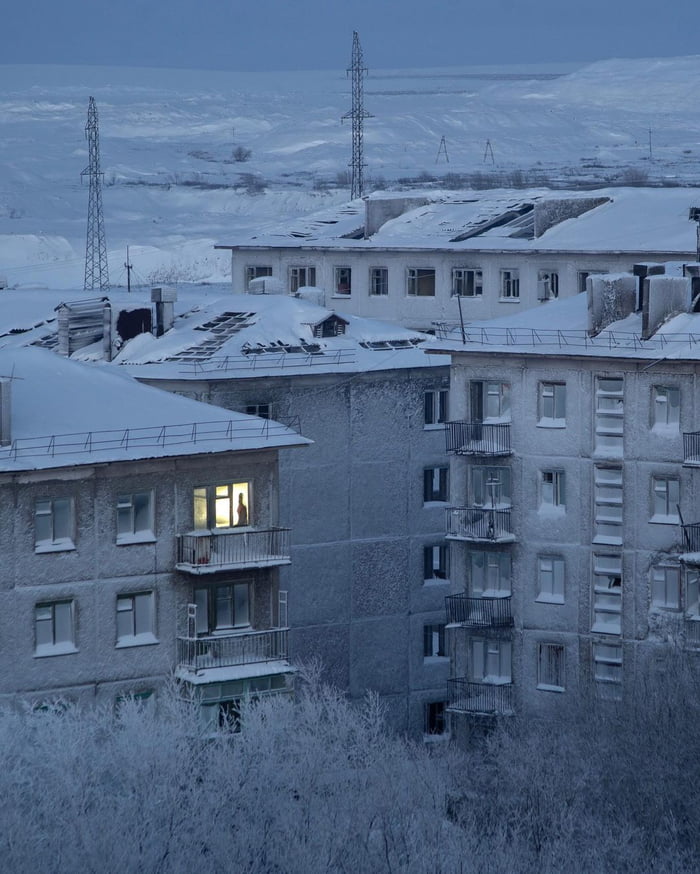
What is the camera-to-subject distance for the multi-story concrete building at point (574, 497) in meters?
54.2

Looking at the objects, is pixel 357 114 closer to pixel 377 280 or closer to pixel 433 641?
pixel 377 280

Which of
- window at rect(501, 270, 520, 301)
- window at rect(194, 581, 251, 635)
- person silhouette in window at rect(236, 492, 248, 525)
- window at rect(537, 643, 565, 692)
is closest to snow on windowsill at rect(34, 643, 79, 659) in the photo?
window at rect(194, 581, 251, 635)

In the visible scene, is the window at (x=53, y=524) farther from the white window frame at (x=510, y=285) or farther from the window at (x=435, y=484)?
the white window frame at (x=510, y=285)

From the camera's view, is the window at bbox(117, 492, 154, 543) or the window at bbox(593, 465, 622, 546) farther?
the window at bbox(593, 465, 622, 546)

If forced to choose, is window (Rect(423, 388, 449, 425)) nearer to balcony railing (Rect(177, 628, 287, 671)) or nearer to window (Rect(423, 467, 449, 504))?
window (Rect(423, 467, 449, 504))

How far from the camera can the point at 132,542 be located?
46844mm

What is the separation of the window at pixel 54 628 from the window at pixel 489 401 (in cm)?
1392

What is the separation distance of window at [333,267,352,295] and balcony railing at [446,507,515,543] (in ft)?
93.8

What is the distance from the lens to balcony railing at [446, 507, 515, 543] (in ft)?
184

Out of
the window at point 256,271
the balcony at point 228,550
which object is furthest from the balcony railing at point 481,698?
the window at point 256,271

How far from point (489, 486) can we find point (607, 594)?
3859 mm

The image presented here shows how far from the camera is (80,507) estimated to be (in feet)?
151

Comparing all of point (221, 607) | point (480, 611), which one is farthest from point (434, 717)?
point (221, 607)

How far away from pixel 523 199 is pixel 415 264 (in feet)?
27.5
